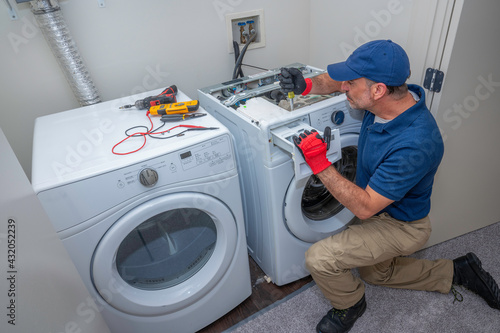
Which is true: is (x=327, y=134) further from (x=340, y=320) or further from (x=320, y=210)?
(x=340, y=320)

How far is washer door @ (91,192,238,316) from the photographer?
3.76 ft

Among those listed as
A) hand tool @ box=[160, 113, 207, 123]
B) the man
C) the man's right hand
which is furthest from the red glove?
hand tool @ box=[160, 113, 207, 123]

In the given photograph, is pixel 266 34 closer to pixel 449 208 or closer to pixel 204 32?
pixel 204 32

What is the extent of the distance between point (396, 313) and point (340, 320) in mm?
281

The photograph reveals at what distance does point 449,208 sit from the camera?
1.61m

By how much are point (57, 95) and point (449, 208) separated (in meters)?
1.96

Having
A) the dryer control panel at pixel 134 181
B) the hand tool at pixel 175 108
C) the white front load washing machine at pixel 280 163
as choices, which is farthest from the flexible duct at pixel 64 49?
the dryer control panel at pixel 134 181

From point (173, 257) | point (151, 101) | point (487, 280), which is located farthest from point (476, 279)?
point (151, 101)

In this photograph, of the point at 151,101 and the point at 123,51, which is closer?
the point at 151,101

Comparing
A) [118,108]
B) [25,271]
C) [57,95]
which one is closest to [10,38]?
[57,95]

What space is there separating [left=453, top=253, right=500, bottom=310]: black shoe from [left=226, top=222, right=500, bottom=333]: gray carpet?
4cm

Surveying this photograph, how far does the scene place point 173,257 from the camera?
1.32 metres

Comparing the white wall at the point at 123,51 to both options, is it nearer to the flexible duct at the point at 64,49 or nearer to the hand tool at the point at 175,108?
the flexible duct at the point at 64,49

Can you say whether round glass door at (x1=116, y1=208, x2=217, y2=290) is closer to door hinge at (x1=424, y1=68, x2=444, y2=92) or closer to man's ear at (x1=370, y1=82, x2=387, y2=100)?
man's ear at (x1=370, y1=82, x2=387, y2=100)
